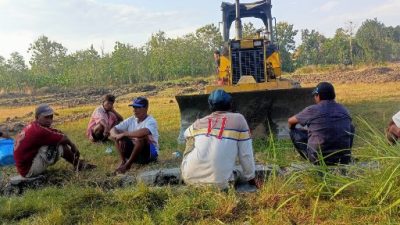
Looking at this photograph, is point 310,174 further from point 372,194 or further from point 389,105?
point 389,105

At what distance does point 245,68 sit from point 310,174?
6104mm

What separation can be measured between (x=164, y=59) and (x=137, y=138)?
36.8 metres

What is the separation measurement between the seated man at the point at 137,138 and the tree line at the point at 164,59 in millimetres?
33313

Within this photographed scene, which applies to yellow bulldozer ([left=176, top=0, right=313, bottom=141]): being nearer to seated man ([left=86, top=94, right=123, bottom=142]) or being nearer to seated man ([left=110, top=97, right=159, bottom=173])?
seated man ([left=86, top=94, right=123, bottom=142])

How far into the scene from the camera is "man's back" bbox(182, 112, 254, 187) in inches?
153

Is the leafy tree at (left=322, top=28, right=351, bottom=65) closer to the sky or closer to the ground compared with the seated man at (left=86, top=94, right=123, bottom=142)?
closer to the sky

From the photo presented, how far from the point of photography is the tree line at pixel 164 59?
40375mm

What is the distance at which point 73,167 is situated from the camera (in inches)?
230

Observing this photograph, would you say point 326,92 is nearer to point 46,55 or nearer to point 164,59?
point 164,59

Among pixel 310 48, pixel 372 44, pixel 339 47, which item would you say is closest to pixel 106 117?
pixel 339 47

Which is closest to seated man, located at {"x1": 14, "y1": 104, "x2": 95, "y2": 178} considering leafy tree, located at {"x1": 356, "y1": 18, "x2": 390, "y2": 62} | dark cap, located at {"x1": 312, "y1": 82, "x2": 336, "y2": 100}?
dark cap, located at {"x1": 312, "y1": 82, "x2": 336, "y2": 100}

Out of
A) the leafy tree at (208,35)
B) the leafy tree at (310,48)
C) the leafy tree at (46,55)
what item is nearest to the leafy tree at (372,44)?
the leafy tree at (310,48)

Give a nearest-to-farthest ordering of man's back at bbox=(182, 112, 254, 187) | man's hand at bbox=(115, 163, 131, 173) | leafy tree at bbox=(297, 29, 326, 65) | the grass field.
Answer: the grass field → man's back at bbox=(182, 112, 254, 187) → man's hand at bbox=(115, 163, 131, 173) → leafy tree at bbox=(297, 29, 326, 65)

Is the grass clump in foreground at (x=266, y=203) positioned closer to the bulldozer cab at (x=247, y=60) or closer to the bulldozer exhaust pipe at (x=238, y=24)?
the bulldozer cab at (x=247, y=60)
